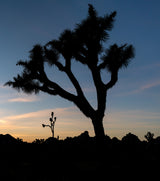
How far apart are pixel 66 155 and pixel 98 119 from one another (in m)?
2.32

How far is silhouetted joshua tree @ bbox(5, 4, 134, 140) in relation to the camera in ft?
34.8

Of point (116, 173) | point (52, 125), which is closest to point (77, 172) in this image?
point (116, 173)

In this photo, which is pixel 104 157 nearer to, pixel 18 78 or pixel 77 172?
pixel 77 172

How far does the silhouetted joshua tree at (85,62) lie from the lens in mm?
10602

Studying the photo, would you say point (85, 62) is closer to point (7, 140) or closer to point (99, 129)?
point (99, 129)

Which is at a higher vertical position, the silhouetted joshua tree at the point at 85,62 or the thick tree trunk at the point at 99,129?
the silhouetted joshua tree at the point at 85,62

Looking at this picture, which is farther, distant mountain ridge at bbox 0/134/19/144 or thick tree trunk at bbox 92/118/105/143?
distant mountain ridge at bbox 0/134/19/144

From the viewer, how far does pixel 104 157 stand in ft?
28.9

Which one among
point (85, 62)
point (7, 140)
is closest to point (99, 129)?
point (85, 62)

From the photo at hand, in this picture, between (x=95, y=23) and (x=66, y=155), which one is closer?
(x=66, y=155)

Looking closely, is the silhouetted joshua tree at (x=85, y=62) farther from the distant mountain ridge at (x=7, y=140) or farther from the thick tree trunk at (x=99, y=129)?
the distant mountain ridge at (x=7, y=140)

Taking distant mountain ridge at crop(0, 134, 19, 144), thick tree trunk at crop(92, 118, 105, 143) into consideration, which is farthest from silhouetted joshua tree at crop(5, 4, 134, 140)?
distant mountain ridge at crop(0, 134, 19, 144)

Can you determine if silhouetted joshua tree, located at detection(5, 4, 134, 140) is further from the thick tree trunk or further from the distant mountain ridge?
the distant mountain ridge

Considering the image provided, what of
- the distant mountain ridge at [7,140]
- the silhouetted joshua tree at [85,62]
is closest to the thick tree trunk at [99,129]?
the silhouetted joshua tree at [85,62]
